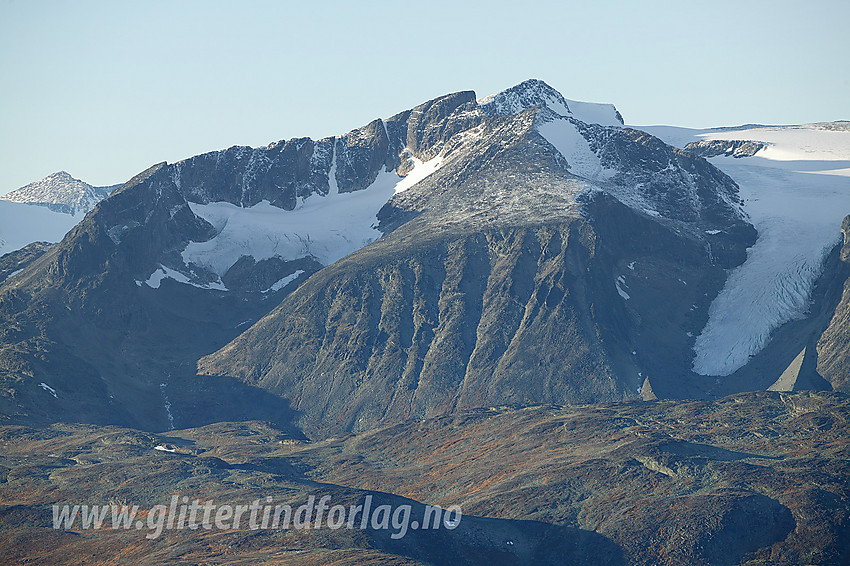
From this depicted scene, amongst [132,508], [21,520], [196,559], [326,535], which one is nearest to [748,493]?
[326,535]

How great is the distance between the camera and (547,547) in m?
173

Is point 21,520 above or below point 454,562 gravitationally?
above

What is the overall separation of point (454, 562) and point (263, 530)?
28550mm

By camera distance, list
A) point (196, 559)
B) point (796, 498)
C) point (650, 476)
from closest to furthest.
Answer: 1. point (196, 559)
2. point (796, 498)
3. point (650, 476)

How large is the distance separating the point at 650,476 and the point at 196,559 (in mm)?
71953

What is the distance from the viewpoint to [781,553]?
16612cm

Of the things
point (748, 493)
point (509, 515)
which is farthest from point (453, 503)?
point (748, 493)

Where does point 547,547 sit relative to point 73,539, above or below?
below

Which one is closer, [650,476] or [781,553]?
[781,553]

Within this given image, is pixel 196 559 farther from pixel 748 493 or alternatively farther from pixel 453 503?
pixel 748 493

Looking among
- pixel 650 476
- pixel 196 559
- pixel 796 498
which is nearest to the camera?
pixel 196 559

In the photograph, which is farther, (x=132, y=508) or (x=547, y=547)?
(x=132, y=508)

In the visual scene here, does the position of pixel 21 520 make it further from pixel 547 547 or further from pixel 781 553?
pixel 781 553

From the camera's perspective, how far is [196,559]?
165 m
